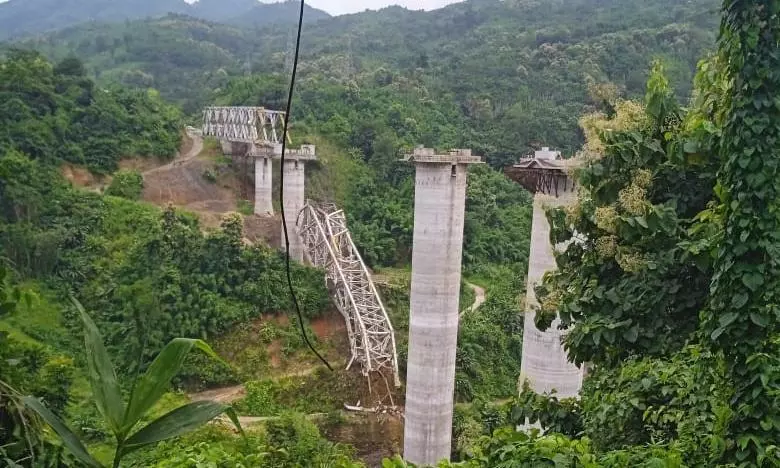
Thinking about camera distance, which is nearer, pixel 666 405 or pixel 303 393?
pixel 666 405

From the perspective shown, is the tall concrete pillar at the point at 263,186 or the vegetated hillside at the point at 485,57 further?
the vegetated hillside at the point at 485,57

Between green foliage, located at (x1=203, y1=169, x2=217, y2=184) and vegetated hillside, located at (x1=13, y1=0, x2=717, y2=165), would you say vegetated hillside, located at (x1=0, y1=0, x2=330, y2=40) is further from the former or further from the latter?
green foliage, located at (x1=203, y1=169, x2=217, y2=184)

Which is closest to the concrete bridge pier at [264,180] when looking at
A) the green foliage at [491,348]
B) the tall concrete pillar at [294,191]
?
the tall concrete pillar at [294,191]

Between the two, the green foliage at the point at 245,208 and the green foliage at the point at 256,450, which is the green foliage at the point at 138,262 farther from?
the green foliage at the point at 256,450

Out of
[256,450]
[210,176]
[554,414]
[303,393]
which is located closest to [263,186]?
[210,176]

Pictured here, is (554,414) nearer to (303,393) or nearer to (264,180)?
(303,393)

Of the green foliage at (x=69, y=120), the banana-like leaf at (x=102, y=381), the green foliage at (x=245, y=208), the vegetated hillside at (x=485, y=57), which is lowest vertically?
the green foliage at (x=245, y=208)

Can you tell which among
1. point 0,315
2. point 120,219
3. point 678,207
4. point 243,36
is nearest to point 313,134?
point 120,219
